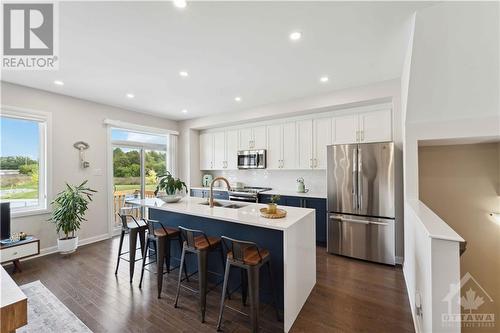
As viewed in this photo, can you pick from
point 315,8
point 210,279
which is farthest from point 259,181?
point 315,8

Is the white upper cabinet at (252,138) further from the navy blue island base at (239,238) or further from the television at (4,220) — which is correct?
the television at (4,220)

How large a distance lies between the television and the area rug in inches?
45.2

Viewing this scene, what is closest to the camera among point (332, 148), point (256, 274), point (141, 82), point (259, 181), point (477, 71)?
point (256, 274)

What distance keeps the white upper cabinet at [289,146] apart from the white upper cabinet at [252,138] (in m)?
0.51

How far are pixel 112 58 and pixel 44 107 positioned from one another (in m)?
2.17

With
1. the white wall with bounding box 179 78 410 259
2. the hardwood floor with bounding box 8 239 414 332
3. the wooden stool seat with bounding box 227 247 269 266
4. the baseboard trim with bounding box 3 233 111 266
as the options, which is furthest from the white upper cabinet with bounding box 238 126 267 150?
the baseboard trim with bounding box 3 233 111 266

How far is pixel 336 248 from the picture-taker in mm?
3607

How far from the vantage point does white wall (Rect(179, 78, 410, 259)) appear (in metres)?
3.32

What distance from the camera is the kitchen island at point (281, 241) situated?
193cm

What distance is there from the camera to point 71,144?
4059 millimetres

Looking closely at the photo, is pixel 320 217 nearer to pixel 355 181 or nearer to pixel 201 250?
pixel 355 181

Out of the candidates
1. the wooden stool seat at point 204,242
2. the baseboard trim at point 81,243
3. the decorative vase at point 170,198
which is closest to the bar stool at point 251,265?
the wooden stool seat at point 204,242

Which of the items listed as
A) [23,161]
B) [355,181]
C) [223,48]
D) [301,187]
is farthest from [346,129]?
[23,161]

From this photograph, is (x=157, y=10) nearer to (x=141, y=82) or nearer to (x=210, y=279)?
(x=141, y=82)
